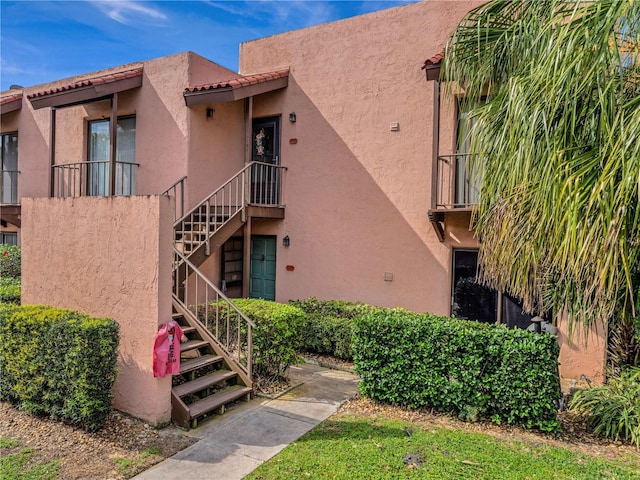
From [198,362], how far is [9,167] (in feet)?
43.1

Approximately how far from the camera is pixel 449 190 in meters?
8.94

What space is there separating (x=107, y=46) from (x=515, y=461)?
39.4ft

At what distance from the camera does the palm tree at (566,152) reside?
4.38 m

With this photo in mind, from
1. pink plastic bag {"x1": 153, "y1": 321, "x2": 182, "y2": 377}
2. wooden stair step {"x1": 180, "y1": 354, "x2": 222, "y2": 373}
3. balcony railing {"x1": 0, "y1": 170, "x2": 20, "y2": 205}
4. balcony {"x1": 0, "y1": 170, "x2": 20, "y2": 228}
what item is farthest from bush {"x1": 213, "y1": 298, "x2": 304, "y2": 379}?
balcony railing {"x1": 0, "y1": 170, "x2": 20, "y2": 205}

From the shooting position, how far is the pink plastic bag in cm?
523

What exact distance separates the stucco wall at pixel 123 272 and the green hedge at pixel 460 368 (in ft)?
9.80

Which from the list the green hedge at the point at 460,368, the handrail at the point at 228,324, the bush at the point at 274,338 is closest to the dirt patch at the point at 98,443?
the handrail at the point at 228,324

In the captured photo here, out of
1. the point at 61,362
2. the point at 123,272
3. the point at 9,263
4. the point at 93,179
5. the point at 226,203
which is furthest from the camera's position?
the point at 9,263

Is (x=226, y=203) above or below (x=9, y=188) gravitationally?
below

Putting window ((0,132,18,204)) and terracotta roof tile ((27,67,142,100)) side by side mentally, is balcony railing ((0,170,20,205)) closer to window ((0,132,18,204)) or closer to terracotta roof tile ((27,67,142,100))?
window ((0,132,18,204))

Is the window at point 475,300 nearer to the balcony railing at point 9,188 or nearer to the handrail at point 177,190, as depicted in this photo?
the handrail at point 177,190

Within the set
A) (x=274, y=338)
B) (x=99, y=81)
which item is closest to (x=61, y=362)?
(x=274, y=338)

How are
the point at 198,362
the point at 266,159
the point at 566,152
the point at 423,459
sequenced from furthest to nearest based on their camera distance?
the point at 266,159 < the point at 198,362 < the point at 566,152 < the point at 423,459

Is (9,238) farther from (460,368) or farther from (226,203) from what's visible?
(460,368)
